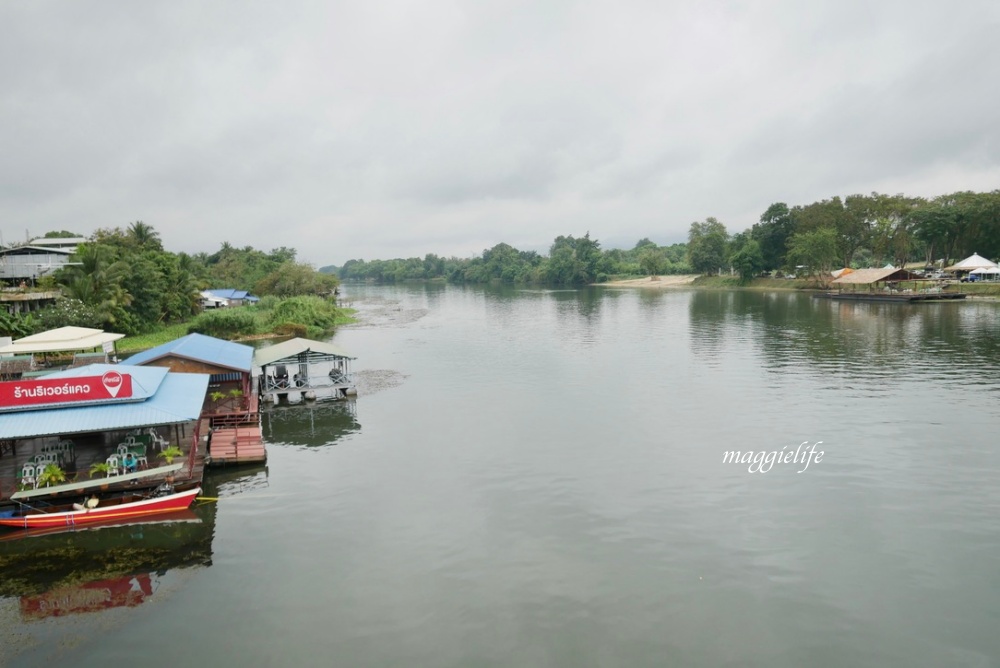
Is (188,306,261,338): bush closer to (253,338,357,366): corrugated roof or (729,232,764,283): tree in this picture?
(253,338,357,366): corrugated roof

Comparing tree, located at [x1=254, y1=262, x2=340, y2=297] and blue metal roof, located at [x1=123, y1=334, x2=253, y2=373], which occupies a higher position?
tree, located at [x1=254, y1=262, x2=340, y2=297]

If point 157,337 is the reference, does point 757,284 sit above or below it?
above

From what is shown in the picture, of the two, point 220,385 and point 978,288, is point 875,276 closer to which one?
point 978,288

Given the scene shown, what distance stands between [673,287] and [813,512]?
12338 centimetres

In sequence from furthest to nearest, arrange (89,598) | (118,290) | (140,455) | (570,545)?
(118,290) → (140,455) → (570,545) → (89,598)

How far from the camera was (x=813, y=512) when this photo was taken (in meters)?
17.5

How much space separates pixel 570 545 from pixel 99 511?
13.4 metres

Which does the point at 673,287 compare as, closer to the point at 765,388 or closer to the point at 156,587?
the point at 765,388

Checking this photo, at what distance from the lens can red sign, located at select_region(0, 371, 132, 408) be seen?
18.2 meters

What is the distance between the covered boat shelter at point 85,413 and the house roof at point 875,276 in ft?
297

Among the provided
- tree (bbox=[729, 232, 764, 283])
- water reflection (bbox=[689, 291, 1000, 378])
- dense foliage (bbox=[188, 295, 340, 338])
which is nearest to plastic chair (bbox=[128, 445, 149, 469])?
water reflection (bbox=[689, 291, 1000, 378])

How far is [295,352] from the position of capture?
3100cm

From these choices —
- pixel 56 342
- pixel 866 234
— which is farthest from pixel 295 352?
pixel 866 234

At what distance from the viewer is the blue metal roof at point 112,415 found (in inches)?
689
